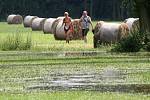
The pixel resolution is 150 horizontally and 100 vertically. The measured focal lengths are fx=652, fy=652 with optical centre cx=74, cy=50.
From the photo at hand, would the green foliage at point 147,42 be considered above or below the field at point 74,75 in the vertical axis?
above

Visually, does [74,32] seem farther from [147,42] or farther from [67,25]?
[147,42]

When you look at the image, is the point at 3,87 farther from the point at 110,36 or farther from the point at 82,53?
the point at 110,36

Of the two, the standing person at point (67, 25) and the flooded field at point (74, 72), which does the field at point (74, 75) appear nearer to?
the flooded field at point (74, 72)

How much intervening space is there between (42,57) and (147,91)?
1166cm

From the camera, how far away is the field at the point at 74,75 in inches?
561

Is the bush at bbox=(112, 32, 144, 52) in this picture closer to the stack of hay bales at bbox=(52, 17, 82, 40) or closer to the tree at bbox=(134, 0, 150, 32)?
the tree at bbox=(134, 0, 150, 32)

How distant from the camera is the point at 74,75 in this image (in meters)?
18.9

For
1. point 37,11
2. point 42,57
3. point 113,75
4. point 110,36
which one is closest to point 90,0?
point 37,11

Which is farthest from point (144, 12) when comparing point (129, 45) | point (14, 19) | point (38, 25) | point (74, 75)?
point (14, 19)

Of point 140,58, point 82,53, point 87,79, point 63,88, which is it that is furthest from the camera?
point 82,53

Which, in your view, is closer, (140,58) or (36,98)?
(36,98)

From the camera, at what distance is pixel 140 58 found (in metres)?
24.5

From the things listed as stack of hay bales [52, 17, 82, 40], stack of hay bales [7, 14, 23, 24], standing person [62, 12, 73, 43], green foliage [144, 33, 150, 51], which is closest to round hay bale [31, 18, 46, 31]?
stack of hay bales [52, 17, 82, 40]

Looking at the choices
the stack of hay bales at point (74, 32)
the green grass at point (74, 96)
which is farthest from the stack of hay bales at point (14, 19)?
the green grass at point (74, 96)
